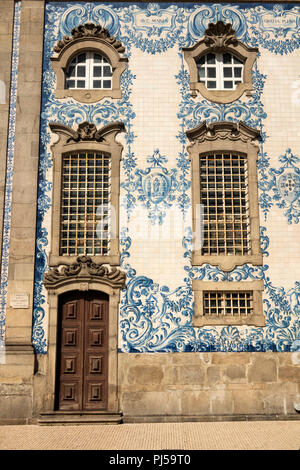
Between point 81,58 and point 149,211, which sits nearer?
point 149,211

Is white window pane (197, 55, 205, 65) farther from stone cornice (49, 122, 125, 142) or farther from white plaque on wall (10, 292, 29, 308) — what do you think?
white plaque on wall (10, 292, 29, 308)

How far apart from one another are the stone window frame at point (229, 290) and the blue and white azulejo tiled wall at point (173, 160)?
0.35ft

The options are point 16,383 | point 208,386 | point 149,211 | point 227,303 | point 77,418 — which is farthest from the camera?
point 149,211

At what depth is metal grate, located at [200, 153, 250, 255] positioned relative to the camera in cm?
1130

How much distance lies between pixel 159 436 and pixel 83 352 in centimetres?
250

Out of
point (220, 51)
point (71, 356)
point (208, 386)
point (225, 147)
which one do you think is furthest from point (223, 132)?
point (71, 356)

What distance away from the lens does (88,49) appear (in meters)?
12.1

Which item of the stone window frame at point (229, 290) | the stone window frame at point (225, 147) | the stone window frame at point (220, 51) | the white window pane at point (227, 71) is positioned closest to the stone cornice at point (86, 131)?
the stone window frame at point (225, 147)

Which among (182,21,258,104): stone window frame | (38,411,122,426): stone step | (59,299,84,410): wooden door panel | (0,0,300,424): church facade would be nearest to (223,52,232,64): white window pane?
(0,0,300,424): church facade

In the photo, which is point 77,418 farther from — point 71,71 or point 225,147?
point 71,71

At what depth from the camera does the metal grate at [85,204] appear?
11281 millimetres

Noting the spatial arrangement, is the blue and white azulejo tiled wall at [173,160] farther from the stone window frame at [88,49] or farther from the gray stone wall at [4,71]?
the gray stone wall at [4,71]

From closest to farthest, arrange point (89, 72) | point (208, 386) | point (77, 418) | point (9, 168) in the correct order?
point (77, 418) → point (208, 386) → point (9, 168) → point (89, 72)

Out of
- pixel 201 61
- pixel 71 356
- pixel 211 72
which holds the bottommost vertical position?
pixel 71 356
